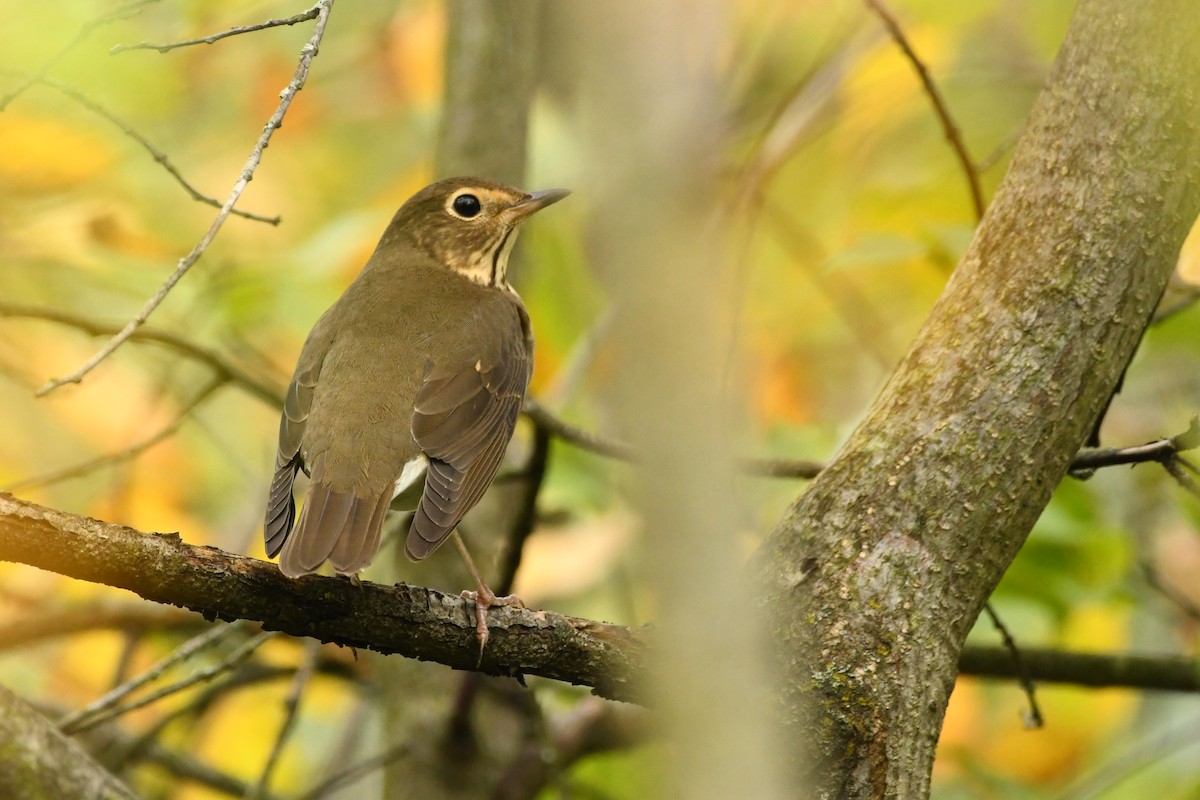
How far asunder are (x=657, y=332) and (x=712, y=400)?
0.12m

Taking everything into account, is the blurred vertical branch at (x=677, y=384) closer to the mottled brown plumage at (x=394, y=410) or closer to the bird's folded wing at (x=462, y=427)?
the mottled brown plumage at (x=394, y=410)

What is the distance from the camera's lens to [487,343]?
4.80 meters

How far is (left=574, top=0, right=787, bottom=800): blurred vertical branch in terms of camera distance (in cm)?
175

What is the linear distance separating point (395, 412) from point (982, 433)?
1936 mm

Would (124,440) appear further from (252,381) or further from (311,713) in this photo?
(252,381)

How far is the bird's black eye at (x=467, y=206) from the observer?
564 centimetres

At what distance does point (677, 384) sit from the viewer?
6.10 ft

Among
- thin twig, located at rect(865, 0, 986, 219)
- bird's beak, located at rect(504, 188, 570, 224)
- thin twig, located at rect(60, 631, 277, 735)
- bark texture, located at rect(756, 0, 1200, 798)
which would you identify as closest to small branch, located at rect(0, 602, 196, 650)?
thin twig, located at rect(60, 631, 277, 735)

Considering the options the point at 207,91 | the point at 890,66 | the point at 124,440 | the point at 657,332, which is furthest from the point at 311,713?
the point at 657,332

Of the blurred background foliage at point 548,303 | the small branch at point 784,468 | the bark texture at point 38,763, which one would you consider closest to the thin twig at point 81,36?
the blurred background foliage at point 548,303

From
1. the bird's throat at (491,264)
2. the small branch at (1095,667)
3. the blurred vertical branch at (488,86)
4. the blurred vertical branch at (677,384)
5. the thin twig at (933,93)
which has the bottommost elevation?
the blurred vertical branch at (677,384)

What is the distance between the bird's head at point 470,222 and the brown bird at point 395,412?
196 millimetres

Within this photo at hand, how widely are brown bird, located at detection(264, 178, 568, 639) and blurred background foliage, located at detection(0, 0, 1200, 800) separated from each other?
473 mm

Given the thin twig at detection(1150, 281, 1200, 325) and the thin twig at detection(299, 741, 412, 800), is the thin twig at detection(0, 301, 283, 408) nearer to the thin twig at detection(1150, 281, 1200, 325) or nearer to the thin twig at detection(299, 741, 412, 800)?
the thin twig at detection(299, 741, 412, 800)
